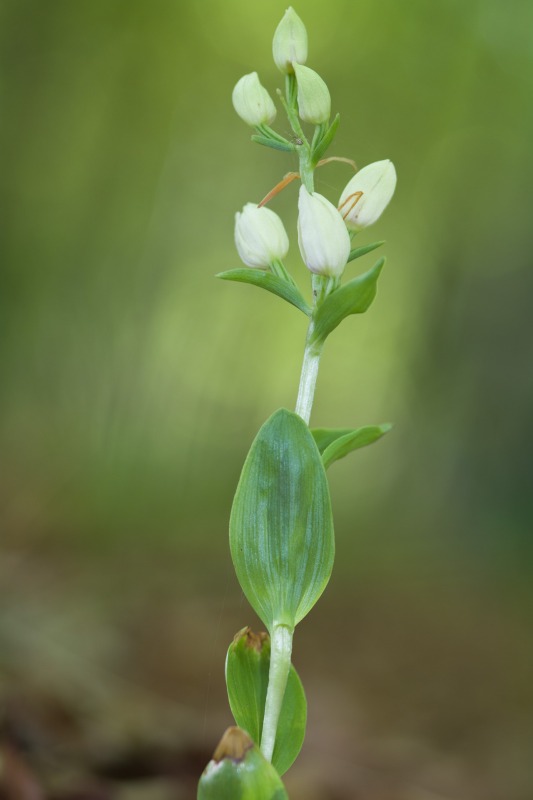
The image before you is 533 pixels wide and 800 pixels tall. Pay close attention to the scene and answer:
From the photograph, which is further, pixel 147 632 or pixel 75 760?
pixel 147 632

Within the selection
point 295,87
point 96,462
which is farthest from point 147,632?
point 295,87

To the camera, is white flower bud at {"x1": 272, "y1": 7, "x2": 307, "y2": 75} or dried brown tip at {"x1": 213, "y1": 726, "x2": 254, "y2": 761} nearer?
dried brown tip at {"x1": 213, "y1": 726, "x2": 254, "y2": 761}

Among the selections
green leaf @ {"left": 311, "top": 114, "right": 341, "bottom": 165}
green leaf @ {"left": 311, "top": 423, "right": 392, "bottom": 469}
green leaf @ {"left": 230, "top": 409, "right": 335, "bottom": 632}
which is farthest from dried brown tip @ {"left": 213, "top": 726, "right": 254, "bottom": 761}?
green leaf @ {"left": 311, "top": 114, "right": 341, "bottom": 165}

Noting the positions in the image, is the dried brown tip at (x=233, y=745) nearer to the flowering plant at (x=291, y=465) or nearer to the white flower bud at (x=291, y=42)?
the flowering plant at (x=291, y=465)

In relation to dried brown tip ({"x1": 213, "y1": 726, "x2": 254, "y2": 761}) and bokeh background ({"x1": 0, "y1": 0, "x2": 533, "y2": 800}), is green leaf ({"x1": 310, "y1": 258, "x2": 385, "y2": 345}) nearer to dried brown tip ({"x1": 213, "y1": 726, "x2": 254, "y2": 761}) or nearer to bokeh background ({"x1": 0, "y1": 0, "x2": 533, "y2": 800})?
dried brown tip ({"x1": 213, "y1": 726, "x2": 254, "y2": 761})

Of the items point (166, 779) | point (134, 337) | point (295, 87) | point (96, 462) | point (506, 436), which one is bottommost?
point (166, 779)

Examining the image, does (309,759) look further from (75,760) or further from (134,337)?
(134,337)

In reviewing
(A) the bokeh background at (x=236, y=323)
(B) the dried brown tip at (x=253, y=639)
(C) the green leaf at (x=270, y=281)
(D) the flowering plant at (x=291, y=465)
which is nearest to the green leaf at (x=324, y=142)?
(D) the flowering plant at (x=291, y=465)

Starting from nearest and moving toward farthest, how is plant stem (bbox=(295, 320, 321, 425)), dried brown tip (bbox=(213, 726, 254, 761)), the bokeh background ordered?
dried brown tip (bbox=(213, 726, 254, 761))
plant stem (bbox=(295, 320, 321, 425))
the bokeh background
